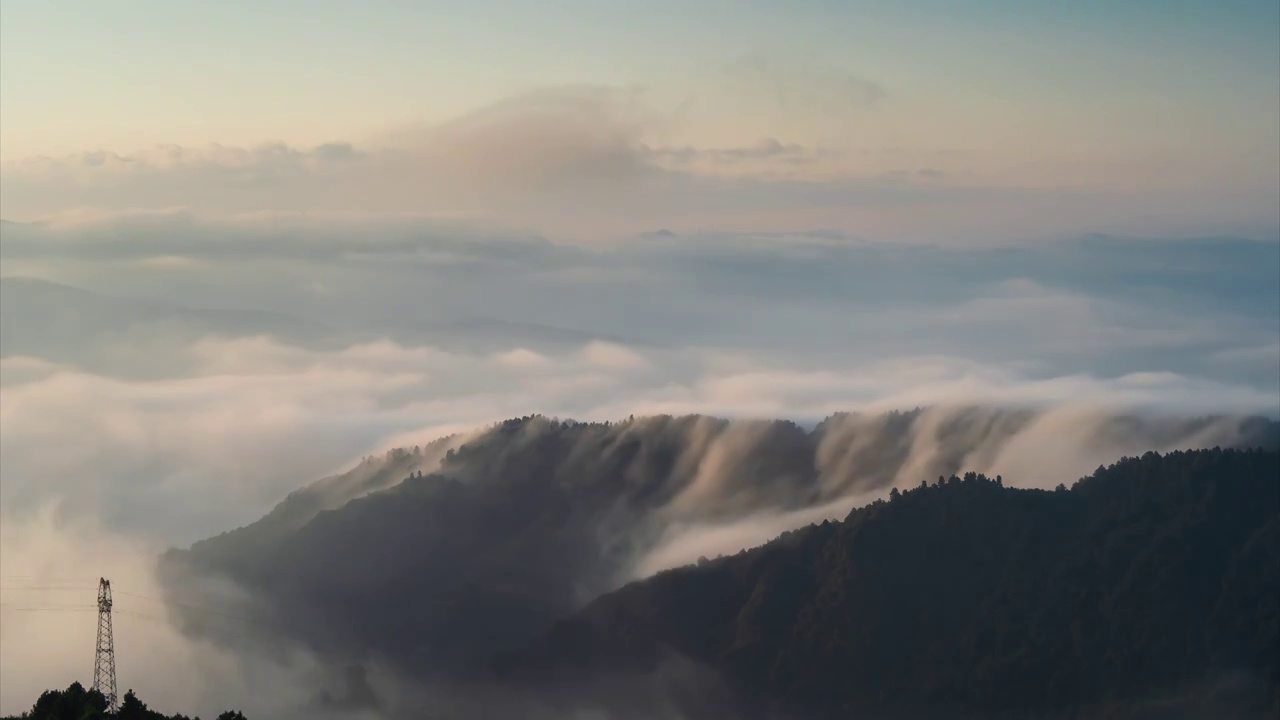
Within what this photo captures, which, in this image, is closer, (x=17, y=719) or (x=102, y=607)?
(x=17, y=719)

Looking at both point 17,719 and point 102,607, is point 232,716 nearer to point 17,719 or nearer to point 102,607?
point 17,719

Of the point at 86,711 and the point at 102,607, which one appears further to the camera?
the point at 102,607

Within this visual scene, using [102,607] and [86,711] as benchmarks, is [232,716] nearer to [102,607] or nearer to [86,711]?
[86,711]

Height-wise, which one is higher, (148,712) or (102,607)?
(102,607)

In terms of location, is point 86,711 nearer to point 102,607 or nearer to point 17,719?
point 17,719

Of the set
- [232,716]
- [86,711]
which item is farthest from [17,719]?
[232,716]

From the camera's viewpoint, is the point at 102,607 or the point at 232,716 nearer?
the point at 232,716
